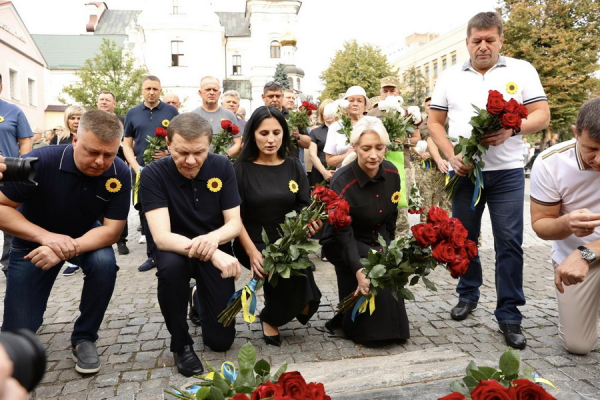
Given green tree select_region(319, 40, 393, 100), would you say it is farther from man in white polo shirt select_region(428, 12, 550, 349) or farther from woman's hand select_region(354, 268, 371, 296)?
woman's hand select_region(354, 268, 371, 296)

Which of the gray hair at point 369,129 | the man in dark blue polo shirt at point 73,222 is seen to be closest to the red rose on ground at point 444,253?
the gray hair at point 369,129

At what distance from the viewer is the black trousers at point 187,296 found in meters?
3.59

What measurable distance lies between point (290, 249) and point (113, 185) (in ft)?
4.44

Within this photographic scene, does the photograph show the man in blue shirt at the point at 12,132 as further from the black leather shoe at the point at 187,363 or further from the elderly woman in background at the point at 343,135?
the elderly woman in background at the point at 343,135

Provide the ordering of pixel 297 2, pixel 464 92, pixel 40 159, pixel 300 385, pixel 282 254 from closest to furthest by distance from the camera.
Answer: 1. pixel 300 385
2. pixel 40 159
3. pixel 282 254
4. pixel 464 92
5. pixel 297 2

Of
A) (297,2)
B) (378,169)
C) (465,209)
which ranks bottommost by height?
(465,209)

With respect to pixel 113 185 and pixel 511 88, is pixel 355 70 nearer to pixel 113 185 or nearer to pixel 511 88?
pixel 511 88

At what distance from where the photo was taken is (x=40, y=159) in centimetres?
355

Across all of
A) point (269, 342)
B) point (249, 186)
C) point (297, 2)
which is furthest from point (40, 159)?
point (297, 2)

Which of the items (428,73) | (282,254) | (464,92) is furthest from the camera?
(428,73)

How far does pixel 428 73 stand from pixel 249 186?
6345cm

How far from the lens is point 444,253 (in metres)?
3.16

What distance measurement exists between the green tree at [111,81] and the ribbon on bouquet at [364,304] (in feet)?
110

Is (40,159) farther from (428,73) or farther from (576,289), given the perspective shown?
(428,73)
